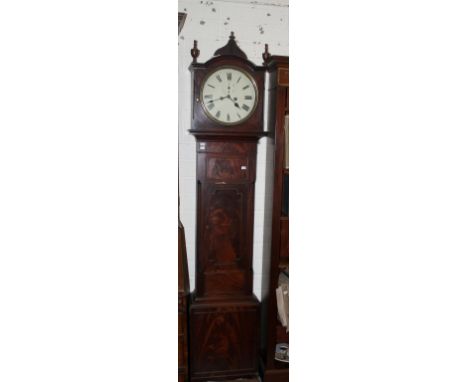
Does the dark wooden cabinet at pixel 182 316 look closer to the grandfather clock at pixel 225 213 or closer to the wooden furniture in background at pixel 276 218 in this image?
the grandfather clock at pixel 225 213

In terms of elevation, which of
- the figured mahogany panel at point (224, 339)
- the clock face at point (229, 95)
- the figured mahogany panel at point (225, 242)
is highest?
the clock face at point (229, 95)

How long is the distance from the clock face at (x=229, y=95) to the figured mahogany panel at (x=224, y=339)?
3.50ft

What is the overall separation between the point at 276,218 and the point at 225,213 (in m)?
0.31

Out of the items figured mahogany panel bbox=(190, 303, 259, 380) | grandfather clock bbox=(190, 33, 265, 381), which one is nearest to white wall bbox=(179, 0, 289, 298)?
grandfather clock bbox=(190, 33, 265, 381)

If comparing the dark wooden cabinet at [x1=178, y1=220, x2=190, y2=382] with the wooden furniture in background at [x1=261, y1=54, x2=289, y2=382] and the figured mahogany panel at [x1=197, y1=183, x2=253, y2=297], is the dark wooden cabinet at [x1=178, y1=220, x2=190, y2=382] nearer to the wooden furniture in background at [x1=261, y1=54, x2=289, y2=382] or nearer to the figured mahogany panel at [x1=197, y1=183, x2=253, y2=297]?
the figured mahogany panel at [x1=197, y1=183, x2=253, y2=297]

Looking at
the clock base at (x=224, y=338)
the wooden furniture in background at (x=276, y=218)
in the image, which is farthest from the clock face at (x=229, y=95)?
the clock base at (x=224, y=338)

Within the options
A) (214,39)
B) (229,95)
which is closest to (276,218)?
(229,95)

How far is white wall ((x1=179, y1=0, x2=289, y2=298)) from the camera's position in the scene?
7.49 feet

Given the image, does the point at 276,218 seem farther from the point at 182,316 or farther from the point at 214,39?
the point at 214,39

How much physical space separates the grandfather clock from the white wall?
0.09 meters

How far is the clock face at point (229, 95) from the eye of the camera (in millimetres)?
2133

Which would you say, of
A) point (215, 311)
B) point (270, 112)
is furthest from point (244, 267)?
point (270, 112)
